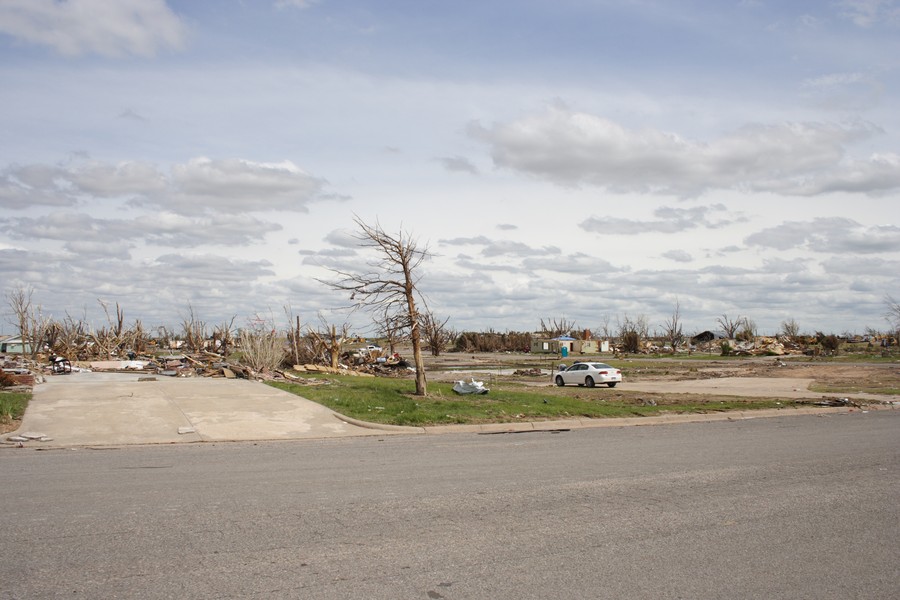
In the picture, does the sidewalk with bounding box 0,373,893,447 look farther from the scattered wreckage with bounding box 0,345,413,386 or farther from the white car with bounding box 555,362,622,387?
the white car with bounding box 555,362,622,387

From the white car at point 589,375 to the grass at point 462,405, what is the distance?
9215mm

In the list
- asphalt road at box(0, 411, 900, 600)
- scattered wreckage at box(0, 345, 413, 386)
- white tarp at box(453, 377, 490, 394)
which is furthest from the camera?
scattered wreckage at box(0, 345, 413, 386)

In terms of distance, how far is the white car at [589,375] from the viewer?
3684cm

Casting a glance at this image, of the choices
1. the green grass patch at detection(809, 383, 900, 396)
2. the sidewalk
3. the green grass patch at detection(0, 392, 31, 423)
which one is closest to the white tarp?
the sidewalk

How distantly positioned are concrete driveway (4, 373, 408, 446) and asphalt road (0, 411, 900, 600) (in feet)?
6.59

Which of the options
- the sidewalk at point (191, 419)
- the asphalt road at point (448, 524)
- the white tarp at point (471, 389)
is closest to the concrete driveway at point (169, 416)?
the sidewalk at point (191, 419)

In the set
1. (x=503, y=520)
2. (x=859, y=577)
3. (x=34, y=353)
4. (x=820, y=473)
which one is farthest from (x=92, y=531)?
(x=34, y=353)

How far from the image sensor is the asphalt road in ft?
19.9

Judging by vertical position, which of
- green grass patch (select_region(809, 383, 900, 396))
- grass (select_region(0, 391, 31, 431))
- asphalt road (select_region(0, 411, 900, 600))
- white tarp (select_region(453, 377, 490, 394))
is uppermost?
grass (select_region(0, 391, 31, 431))

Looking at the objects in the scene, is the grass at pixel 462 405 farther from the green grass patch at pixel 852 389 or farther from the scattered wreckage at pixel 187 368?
the green grass patch at pixel 852 389

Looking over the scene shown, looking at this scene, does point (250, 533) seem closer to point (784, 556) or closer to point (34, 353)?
point (784, 556)

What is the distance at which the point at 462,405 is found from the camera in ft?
69.2

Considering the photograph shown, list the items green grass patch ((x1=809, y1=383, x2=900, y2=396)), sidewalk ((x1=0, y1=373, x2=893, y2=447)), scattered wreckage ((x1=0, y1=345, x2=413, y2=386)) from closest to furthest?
sidewalk ((x1=0, y1=373, x2=893, y2=447))
scattered wreckage ((x1=0, y1=345, x2=413, y2=386))
green grass patch ((x1=809, y1=383, x2=900, y2=396))

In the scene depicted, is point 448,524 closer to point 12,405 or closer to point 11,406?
point 11,406
